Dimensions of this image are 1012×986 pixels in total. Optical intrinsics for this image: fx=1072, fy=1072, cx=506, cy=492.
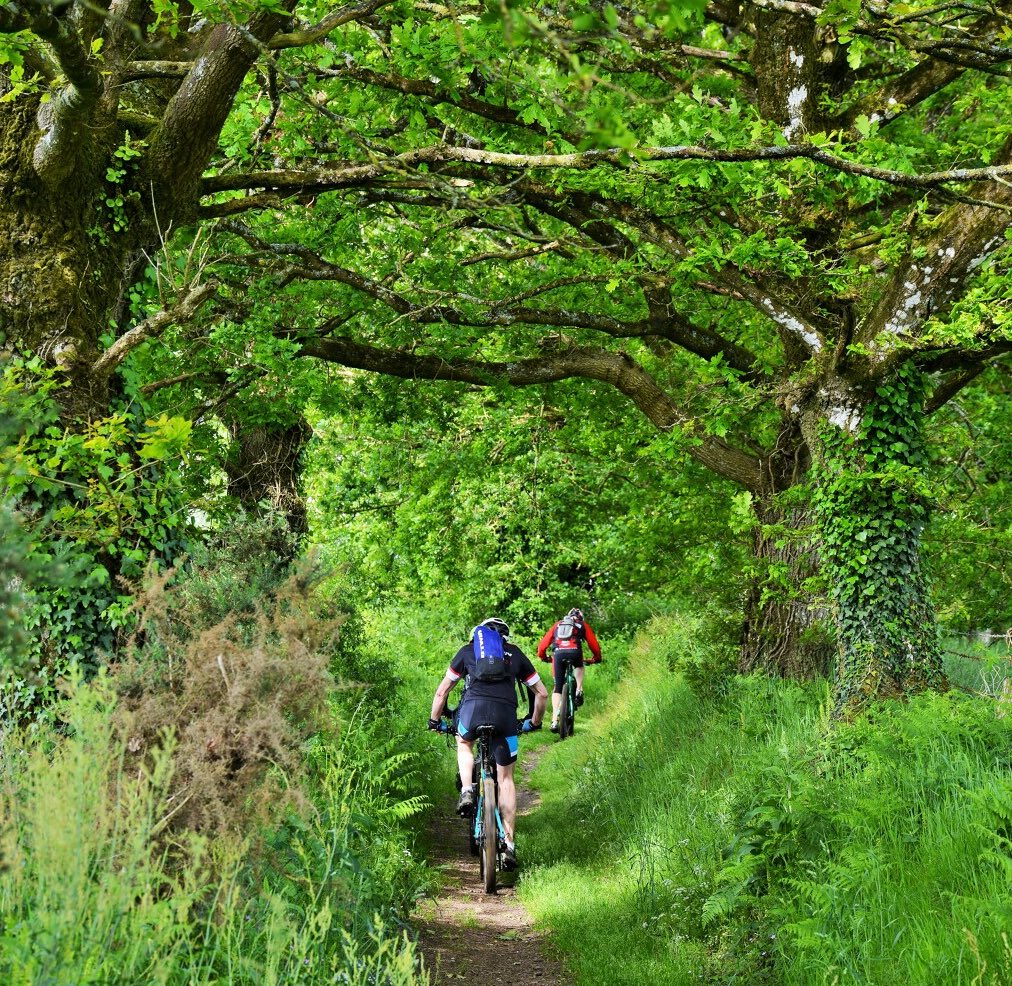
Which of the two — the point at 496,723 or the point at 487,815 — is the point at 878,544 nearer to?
the point at 496,723

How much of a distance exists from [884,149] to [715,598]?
775 cm

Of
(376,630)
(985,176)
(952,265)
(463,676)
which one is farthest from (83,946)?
(376,630)

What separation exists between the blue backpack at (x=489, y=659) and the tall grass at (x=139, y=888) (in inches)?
140

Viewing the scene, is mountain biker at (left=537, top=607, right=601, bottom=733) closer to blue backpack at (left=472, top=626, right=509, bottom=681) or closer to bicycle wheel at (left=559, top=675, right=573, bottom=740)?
bicycle wheel at (left=559, top=675, right=573, bottom=740)

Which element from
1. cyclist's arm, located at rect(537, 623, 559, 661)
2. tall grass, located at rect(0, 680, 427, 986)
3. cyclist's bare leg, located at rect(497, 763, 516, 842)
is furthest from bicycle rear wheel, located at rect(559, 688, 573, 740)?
tall grass, located at rect(0, 680, 427, 986)

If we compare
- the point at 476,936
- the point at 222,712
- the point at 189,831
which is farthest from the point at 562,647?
the point at 189,831

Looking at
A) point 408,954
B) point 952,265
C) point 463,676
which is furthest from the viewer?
point 463,676

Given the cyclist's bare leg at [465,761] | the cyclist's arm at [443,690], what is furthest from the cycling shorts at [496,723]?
the cyclist's arm at [443,690]

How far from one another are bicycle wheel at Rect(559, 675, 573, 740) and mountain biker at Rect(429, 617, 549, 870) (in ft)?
21.8

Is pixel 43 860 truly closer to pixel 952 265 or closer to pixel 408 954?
pixel 408 954

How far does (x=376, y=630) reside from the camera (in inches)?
829

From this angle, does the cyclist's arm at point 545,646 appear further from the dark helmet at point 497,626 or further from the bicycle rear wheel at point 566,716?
the dark helmet at point 497,626

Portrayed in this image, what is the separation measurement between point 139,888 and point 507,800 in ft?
19.5

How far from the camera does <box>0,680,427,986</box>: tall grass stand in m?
3.32
